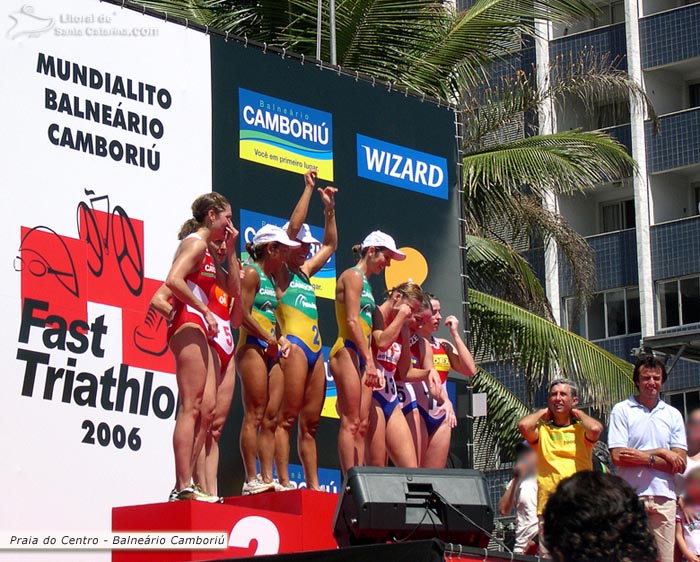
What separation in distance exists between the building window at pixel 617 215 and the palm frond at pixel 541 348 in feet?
41.2

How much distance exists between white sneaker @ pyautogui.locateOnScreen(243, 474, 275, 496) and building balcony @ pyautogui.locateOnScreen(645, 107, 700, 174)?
20089 millimetres

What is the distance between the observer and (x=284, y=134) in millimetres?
10422

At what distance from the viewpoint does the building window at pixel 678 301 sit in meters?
26.6

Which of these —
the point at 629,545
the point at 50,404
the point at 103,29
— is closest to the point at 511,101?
the point at 103,29

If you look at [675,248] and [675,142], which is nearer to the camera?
[675,248]

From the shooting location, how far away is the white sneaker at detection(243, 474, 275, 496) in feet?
26.3

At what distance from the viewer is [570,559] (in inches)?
122

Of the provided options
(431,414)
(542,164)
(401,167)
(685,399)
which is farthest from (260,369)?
(685,399)

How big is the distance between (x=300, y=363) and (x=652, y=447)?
6.85 feet

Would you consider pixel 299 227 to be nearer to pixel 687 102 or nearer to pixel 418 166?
pixel 418 166

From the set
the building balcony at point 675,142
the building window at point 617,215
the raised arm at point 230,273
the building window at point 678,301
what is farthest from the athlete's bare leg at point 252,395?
the building window at point 617,215

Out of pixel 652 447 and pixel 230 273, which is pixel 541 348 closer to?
pixel 652 447

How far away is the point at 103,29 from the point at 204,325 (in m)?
2.70

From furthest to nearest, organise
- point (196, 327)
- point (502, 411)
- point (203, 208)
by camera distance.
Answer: point (502, 411) → point (203, 208) → point (196, 327)
